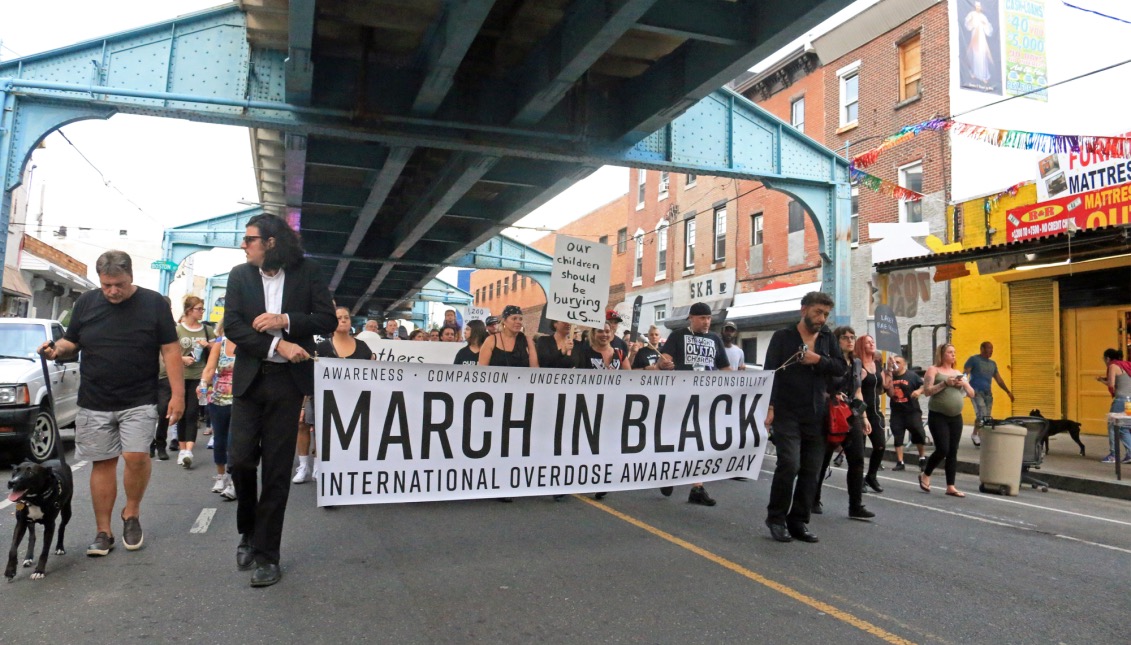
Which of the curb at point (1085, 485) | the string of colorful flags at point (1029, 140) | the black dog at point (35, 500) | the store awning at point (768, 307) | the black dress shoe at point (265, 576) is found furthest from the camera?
the store awning at point (768, 307)

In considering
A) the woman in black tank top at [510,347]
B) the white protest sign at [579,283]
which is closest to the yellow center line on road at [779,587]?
the woman in black tank top at [510,347]

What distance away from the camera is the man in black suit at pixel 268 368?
14.7 ft

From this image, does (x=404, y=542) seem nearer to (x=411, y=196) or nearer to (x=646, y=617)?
(x=646, y=617)

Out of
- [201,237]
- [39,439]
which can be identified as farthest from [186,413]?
[201,237]

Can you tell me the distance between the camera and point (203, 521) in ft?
20.1

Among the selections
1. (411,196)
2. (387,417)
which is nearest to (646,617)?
(387,417)

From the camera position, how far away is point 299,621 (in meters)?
3.82

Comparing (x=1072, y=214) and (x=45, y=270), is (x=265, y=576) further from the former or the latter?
(x=45, y=270)

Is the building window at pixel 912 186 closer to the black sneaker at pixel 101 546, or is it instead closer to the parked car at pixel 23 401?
the parked car at pixel 23 401

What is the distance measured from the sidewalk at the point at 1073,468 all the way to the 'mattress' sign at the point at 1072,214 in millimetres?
4152

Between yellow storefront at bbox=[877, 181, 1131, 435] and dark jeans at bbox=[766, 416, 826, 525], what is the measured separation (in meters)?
9.26

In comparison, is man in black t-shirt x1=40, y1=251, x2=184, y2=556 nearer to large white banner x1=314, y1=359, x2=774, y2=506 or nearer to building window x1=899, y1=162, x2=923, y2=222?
large white banner x1=314, y1=359, x2=774, y2=506

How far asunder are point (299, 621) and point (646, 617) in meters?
1.73

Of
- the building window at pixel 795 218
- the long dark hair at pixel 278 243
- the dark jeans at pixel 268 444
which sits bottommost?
the dark jeans at pixel 268 444
